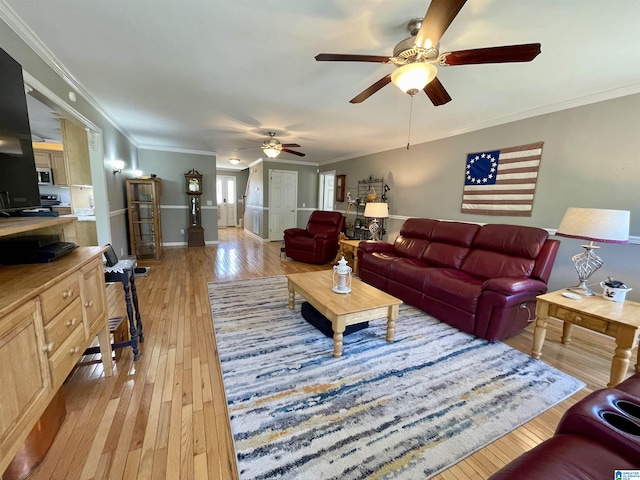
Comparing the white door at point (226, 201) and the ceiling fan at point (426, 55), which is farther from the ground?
the ceiling fan at point (426, 55)

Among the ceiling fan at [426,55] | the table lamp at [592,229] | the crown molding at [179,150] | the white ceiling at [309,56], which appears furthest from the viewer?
the crown molding at [179,150]

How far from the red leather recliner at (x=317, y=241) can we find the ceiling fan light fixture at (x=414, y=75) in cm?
340

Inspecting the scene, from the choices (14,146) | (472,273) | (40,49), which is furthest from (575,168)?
(40,49)

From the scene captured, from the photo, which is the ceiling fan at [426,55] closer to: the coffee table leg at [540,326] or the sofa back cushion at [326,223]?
the coffee table leg at [540,326]

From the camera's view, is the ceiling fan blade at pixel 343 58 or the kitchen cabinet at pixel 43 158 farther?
the kitchen cabinet at pixel 43 158

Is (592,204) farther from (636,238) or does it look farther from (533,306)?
(533,306)

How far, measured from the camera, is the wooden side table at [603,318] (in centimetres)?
168

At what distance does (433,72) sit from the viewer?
65.3 inches

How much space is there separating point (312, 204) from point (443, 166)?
4348 mm

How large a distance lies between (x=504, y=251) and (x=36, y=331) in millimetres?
3661

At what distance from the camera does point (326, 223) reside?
5.46m

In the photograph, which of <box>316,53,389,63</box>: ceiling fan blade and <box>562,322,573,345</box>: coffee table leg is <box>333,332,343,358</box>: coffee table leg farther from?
<box>562,322,573,345</box>: coffee table leg

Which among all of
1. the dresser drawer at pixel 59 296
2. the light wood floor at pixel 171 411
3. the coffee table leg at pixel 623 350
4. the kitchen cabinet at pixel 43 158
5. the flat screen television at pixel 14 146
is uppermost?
the kitchen cabinet at pixel 43 158

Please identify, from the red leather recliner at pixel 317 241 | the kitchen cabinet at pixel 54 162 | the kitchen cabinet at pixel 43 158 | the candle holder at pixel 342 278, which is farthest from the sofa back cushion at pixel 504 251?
the kitchen cabinet at pixel 43 158
